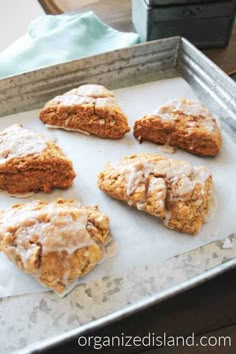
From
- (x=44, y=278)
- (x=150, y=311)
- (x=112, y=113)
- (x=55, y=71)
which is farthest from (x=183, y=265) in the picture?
(x=55, y=71)

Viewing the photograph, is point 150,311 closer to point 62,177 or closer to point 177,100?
point 62,177

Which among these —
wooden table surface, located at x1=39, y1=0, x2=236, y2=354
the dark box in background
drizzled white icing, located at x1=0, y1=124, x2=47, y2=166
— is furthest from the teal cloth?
wooden table surface, located at x1=39, y1=0, x2=236, y2=354

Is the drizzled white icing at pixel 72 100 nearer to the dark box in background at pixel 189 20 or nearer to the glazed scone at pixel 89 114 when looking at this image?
the glazed scone at pixel 89 114

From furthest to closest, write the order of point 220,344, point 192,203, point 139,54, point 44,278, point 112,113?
point 139,54 < point 112,113 < point 192,203 < point 44,278 < point 220,344

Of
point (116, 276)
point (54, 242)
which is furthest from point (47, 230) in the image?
point (116, 276)

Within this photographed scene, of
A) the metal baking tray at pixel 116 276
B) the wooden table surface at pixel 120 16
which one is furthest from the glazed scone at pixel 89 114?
the wooden table surface at pixel 120 16

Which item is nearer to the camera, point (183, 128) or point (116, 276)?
point (116, 276)

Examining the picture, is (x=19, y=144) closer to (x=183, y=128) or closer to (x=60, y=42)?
(x=183, y=128)
